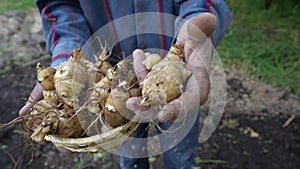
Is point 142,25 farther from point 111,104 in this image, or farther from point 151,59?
point 111,104

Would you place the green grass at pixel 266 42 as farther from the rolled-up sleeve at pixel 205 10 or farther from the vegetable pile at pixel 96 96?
the vegetable pile at pixel 96 96

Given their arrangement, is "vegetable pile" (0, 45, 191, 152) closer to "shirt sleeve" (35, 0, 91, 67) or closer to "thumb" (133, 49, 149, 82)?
"thumb" (133, 49, 149, 82)

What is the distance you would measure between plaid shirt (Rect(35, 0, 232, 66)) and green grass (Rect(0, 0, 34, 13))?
262 cm

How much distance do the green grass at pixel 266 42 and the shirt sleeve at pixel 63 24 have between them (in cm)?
157

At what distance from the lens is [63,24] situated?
124cm

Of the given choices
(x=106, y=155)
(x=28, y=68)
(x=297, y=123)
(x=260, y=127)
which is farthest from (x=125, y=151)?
(x=28, y=68)

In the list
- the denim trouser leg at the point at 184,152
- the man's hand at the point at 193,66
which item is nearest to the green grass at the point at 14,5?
the denim trouser leg at the point at 184,152

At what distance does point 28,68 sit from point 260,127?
166cm

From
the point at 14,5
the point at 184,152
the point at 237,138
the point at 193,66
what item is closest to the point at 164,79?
the point at 193,66

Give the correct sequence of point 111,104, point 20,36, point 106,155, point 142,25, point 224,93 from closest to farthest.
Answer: point 111,104
point 142,25
point 106,155
point 224,93
point 20,36

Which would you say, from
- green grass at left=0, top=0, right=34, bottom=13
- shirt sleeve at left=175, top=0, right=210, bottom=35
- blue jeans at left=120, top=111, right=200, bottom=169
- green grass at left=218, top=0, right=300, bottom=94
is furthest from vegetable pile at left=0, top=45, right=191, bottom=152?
green grass at left=0, top=0, right=34, bottom=13

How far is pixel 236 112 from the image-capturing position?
217 centimetres

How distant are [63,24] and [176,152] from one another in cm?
67

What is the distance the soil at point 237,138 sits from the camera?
1.84 meters
